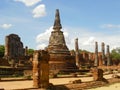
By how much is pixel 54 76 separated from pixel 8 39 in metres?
26.6

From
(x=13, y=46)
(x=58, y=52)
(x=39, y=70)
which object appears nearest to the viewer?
(x=39, y=70)

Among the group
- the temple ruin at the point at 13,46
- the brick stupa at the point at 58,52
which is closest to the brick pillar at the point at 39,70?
the brick stupa at the point at 58,52

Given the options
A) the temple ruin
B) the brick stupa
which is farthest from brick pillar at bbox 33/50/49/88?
the temple ruin

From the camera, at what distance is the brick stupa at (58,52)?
1266 inches

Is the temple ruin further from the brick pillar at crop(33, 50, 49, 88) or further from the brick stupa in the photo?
the brick pillar at crop(33, 50, 49, 88)

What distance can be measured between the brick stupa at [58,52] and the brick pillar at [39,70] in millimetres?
17171

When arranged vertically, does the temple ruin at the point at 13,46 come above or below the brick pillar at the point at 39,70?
above

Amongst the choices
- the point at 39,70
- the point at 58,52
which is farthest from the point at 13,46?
the point at 39,70

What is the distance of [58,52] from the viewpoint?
33.0 meters

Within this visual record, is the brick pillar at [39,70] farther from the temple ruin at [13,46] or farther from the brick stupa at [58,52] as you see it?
the temple ruin at [13,46]

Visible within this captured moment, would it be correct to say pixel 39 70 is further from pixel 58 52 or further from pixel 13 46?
pixel 13 46

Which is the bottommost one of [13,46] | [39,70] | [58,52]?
[39,70]

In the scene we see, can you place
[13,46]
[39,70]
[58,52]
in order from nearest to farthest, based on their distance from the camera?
[39,70] → [58,52] → [13,46]

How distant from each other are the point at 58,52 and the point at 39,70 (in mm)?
19589
